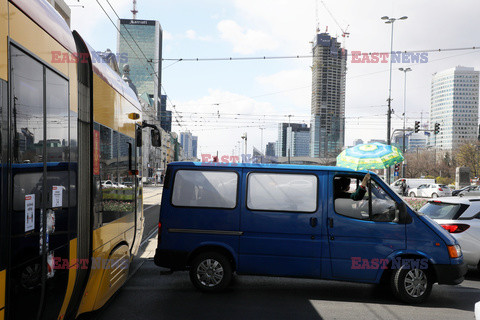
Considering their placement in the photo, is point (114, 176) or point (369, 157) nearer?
point (114, 176)

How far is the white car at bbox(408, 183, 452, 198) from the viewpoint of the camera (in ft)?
136

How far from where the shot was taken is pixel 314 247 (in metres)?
6.45

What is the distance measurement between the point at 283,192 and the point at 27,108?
428 centimetres

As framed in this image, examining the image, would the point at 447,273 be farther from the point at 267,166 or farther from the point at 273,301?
the point at 267,166

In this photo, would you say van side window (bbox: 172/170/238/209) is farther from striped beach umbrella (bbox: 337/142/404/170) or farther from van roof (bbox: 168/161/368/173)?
striped beach umbrella (bbox: 337/142/404/170)

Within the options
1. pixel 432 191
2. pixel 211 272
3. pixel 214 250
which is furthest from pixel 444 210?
pixel 432 191

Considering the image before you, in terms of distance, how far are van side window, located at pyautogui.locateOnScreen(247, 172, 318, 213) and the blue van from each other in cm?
2

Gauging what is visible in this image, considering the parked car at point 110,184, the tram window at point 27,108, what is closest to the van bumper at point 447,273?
the parked car at point 110,184

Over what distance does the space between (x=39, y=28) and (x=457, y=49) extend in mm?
15984

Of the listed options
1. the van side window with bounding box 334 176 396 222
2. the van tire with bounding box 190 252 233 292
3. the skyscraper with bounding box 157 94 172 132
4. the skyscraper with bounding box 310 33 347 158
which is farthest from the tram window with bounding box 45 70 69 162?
the skyscraper with bounding box 157 94 172 132

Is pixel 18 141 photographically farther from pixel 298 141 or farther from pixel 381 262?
pixel 298 141

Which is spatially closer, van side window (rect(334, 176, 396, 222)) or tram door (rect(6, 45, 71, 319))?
tram door (rect(6, 45, 71, 319))

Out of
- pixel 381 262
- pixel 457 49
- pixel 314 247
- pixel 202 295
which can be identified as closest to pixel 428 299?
pixel 381 262

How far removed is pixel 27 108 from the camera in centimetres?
305
